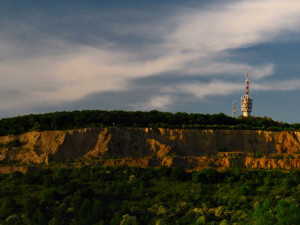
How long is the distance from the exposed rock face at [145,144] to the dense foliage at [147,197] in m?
5.95

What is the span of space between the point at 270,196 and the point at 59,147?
106ft

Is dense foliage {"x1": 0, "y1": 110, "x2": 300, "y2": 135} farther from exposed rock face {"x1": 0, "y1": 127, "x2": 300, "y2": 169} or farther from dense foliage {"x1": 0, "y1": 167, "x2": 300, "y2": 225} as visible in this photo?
dense foliage {"x1": 0, "y1": 167, "x2": 300, "y2": 225}

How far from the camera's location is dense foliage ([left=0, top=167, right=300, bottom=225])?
57.6m

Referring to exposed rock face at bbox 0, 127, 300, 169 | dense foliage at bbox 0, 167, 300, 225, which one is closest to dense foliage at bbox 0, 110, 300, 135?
exposed rock face at bbox 0, 127, 300, 169

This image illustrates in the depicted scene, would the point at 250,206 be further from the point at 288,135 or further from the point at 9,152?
the point at 9,152

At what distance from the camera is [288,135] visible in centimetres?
8569

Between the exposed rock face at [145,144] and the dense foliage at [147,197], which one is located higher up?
the exposed rock face at [145,144]

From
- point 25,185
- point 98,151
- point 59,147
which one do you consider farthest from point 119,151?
point 25,185

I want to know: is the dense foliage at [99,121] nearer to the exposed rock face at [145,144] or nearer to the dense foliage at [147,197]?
the exposed rock face at [145,144]

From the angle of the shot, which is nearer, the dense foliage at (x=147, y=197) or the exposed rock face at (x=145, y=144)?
the dense foliage at (x=147, y=197)

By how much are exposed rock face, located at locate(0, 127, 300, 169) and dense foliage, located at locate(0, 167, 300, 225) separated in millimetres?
5948

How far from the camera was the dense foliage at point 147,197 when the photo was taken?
189ft

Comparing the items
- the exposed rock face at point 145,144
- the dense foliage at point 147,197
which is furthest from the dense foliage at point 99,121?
the dense foliage at point 147,197

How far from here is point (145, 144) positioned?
7994 centimetres
